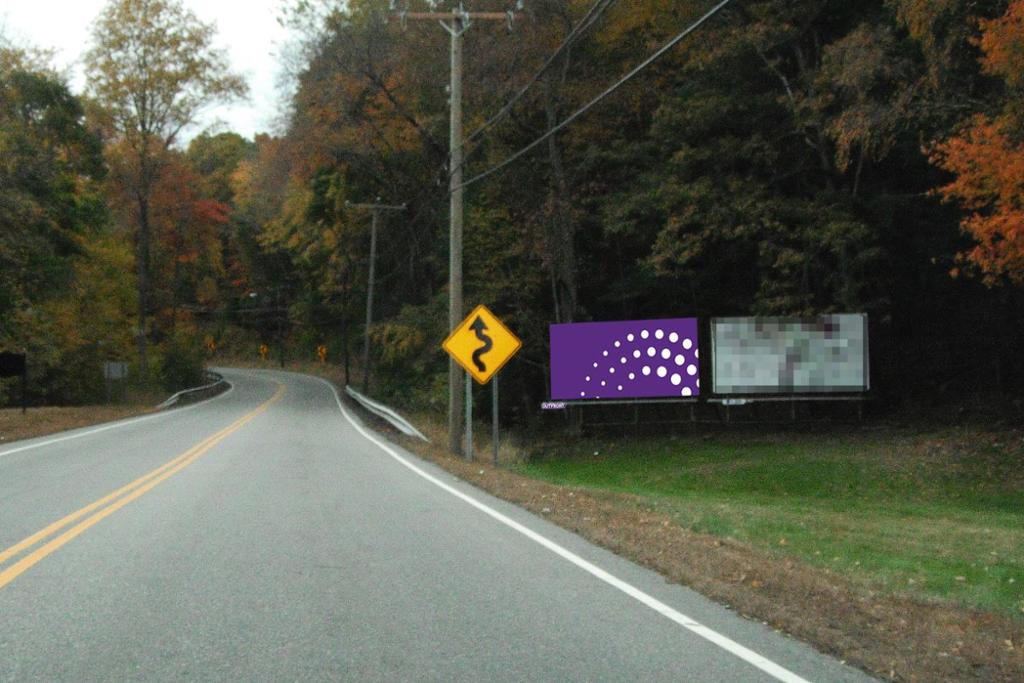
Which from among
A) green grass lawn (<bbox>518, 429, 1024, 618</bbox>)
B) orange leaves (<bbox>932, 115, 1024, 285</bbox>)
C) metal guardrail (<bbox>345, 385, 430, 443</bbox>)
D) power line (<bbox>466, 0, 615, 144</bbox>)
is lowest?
green grass lawn (<bbox>518, 429, 1024, 618</bbox>)

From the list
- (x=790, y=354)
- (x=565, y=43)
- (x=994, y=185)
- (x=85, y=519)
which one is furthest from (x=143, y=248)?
(x=85, y=519)

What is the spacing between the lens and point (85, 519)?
36.6 feet

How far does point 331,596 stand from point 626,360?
2311 cm

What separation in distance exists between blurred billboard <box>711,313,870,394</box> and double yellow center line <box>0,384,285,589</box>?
14885 mm

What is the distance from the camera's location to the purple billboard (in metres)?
29.7

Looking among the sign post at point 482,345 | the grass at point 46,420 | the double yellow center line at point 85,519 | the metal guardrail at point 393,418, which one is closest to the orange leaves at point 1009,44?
the sign post at point 482,345

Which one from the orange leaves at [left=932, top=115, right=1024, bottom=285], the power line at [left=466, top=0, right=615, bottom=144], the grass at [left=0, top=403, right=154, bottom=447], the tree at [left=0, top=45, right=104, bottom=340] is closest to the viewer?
the power line at [left=466, top=0, right=615, bottom=144]

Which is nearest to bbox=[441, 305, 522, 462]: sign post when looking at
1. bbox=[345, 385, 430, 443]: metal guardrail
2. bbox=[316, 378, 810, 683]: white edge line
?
bbox=[316, 378, 810, 683]: white edge line

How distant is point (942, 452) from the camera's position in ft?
80.9

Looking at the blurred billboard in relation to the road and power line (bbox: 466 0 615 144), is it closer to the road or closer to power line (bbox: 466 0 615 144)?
power line (bbox: 466 0 615 144)

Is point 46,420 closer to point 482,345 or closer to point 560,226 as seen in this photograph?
point 560,226

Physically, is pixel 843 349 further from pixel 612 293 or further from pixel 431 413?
pixel 431 413

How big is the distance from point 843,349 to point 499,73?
1331cm

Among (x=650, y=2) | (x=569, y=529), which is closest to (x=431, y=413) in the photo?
(x=650, y=2)
